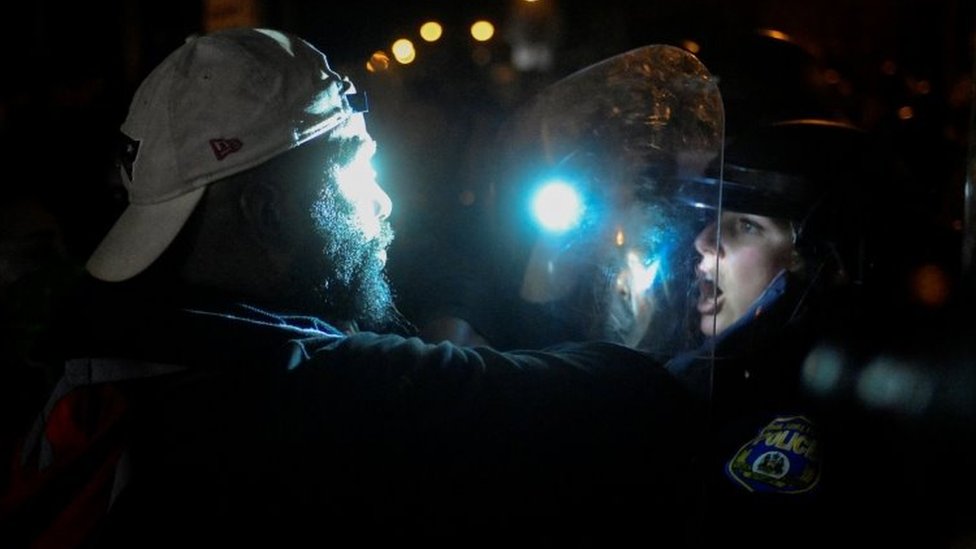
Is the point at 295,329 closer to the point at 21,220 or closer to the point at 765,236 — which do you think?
the point at 765,236

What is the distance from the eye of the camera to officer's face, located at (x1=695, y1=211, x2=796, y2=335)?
10.1 ft

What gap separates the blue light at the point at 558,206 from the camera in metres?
2.79

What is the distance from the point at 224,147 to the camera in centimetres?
221

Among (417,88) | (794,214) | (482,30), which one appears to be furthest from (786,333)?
(482,30)

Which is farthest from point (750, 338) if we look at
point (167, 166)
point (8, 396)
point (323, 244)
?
point (8, 396)

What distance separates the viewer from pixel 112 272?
2.16 meters

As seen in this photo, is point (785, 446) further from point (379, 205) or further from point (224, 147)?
point (224, 147)

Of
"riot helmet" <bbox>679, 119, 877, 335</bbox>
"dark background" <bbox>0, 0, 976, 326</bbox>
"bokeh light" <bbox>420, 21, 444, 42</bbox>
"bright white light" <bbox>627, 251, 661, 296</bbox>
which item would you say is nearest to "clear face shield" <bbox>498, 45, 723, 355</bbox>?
"bright white light" <bbox>627, 251, 661, 296</bbox>

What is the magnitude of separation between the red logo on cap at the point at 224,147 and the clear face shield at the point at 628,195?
2.95 ft

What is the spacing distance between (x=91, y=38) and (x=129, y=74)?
0.55 meters

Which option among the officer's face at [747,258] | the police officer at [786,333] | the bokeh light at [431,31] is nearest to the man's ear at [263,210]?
the police officer at [786,333]

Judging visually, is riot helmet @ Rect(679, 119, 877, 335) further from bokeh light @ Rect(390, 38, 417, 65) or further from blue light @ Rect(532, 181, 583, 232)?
bokeh light @ Rect(390, 38, 417, 65)

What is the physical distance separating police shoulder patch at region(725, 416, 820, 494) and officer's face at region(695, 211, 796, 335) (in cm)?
47

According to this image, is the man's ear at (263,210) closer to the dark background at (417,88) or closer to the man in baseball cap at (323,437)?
the man in baseball cap at (323,437)
